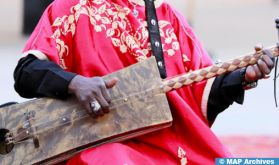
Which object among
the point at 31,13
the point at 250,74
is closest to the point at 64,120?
the point at 250,74

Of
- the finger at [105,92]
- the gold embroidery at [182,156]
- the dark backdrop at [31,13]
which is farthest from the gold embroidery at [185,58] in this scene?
the dark backdrop at [31,13]

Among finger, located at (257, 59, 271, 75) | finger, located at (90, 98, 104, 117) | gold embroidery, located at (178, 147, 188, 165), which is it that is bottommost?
gold embroidery, located at (178, 147, 188, 165)

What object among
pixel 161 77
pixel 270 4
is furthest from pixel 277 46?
pixel 270 4

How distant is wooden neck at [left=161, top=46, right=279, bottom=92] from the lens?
4.47 m

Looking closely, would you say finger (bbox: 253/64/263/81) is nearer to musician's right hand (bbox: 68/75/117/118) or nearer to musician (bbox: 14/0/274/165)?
musician (bbox: 14/0/274/165)

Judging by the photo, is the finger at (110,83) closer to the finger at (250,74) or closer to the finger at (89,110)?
the finger at (89,110)

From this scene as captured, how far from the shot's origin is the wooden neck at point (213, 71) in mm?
4469

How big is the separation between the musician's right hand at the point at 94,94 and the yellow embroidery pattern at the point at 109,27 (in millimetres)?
268

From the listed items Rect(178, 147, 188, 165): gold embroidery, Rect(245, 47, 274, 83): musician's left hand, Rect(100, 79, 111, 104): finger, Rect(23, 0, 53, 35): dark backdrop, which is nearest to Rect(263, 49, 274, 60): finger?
Rect(245, 47, 274, 83): musician's left hand

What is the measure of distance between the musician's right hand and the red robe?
0.57 ft

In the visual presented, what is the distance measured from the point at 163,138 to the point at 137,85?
0.27 meters

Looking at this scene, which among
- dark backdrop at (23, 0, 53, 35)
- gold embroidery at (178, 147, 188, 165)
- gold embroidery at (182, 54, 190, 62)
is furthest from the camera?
dark backdrop at (23, 0, 53, 35)

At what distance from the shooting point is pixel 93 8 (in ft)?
15.6

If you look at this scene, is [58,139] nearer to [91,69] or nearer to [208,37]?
[91,69]
